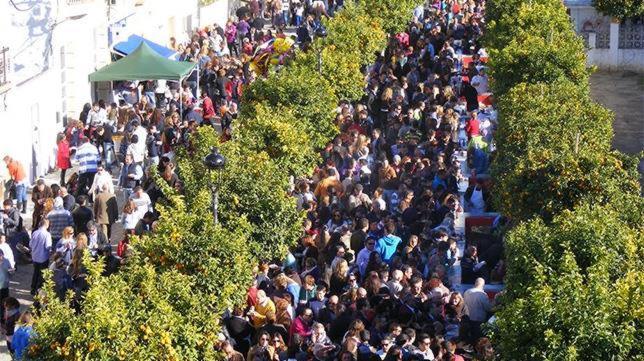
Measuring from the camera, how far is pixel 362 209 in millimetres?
23219

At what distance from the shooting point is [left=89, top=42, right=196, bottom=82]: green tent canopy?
32.7 meters

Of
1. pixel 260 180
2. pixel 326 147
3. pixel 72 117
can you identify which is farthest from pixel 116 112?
pixel 260 180

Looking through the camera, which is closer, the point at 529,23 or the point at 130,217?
the point at 130,217

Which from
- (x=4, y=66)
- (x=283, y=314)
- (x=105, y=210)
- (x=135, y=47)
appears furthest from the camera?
(x=135, y=47)

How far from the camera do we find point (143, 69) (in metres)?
32.8

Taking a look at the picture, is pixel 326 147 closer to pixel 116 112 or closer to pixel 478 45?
pixel 116 112

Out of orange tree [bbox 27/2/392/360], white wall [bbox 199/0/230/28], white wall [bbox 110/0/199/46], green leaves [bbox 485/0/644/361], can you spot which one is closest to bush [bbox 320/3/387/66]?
green leaves [bbox 485/0/644/361]

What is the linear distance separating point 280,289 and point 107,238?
5499mm

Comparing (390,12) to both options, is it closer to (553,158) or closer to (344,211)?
(344,211)

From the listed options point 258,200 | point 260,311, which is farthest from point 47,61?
point 260,311

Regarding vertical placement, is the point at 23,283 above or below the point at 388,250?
below

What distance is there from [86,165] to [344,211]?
521cm

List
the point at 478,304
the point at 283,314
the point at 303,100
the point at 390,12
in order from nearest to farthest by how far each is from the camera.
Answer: the point at 283,314
the point at 478,304
the point at 303,100
the point at 390,12

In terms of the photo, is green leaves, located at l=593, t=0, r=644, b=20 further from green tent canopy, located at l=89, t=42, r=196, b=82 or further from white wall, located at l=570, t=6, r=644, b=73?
green tent canopy, located at l=89, t=42, r=196, b=82
